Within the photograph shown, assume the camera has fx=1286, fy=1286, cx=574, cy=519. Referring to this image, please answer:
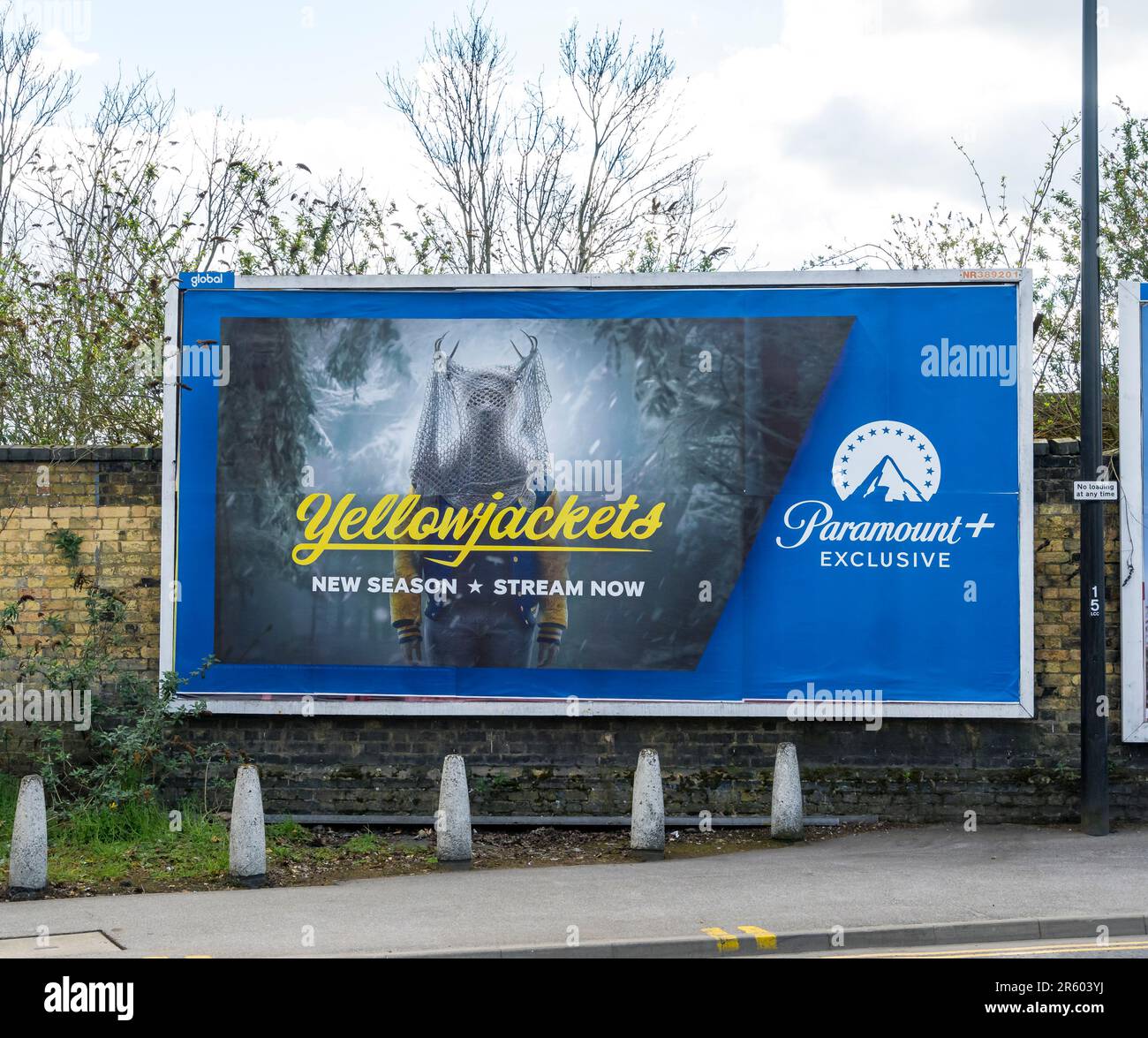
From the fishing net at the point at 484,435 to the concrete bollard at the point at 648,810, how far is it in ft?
8.96

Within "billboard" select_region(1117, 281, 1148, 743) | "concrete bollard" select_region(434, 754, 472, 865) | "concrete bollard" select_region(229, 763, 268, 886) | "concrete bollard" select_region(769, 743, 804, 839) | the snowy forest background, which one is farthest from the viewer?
the snowy forest background

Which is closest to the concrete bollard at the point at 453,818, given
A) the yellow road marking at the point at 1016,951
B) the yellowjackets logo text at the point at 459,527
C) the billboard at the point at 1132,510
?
the yellowjackets logo text at the point at 459,527

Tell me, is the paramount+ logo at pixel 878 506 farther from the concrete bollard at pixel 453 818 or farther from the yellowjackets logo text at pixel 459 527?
the concrete bollard at pixel 453 818

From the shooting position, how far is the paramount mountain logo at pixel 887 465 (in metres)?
11.7

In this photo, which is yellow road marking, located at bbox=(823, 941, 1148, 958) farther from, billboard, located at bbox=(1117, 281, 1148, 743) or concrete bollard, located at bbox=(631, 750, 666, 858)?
billboard, located at bbox=(1117, 281, 1148, 743)

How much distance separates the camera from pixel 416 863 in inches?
411

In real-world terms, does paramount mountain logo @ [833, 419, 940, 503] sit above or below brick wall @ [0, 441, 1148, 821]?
above

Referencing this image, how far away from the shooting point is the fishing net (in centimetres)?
1192

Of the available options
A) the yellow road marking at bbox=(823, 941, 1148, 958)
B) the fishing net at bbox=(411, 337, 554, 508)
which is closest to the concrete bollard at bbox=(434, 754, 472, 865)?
the fishing net at bbox=(411, 337, 554, 508)

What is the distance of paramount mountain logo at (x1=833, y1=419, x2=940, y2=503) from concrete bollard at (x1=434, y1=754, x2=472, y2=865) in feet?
14.1

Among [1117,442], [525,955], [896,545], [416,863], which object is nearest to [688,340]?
[896,545]

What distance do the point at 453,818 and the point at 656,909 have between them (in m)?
2.33
